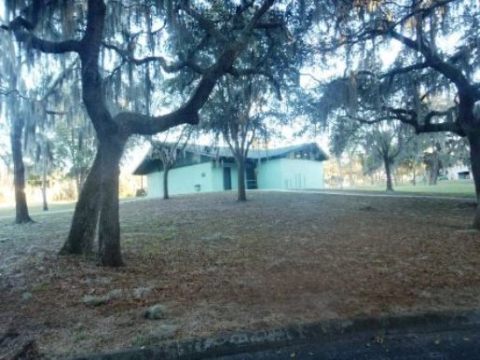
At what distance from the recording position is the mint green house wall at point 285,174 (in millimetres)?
31250

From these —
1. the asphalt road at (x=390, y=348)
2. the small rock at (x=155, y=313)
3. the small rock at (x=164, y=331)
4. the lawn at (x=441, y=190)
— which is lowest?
the asphalt road at (x=390, y=348)

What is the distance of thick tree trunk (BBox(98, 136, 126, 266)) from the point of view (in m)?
6.34

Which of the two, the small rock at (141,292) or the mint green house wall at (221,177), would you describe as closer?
the small rock at (141,292)

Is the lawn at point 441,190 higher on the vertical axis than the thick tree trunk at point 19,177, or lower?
lower

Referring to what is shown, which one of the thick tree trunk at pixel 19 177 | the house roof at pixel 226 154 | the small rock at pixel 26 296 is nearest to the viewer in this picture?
the small rock at pixel 26 296

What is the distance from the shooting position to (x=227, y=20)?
890 cm

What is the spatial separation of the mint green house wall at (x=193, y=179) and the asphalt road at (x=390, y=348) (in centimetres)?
2593

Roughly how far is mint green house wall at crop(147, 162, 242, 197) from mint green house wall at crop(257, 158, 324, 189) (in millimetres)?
2500

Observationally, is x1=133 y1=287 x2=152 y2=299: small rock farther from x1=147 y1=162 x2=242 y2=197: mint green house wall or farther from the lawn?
x1=147 y1=162 x2=242 y2=197: mint green house wall

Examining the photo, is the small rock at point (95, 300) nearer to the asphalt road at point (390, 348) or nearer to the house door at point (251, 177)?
the asphalt road at point (390, 348)

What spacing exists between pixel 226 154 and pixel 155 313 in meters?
24.9

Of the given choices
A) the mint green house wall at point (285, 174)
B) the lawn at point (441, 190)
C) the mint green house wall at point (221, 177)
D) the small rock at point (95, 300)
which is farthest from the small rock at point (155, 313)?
the mint green house wall at point (285, 174)

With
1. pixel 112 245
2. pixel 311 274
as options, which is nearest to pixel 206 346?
pixel 311 274

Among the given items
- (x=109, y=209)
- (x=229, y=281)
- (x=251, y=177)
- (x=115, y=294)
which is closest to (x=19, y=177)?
(x=109, y=209)
